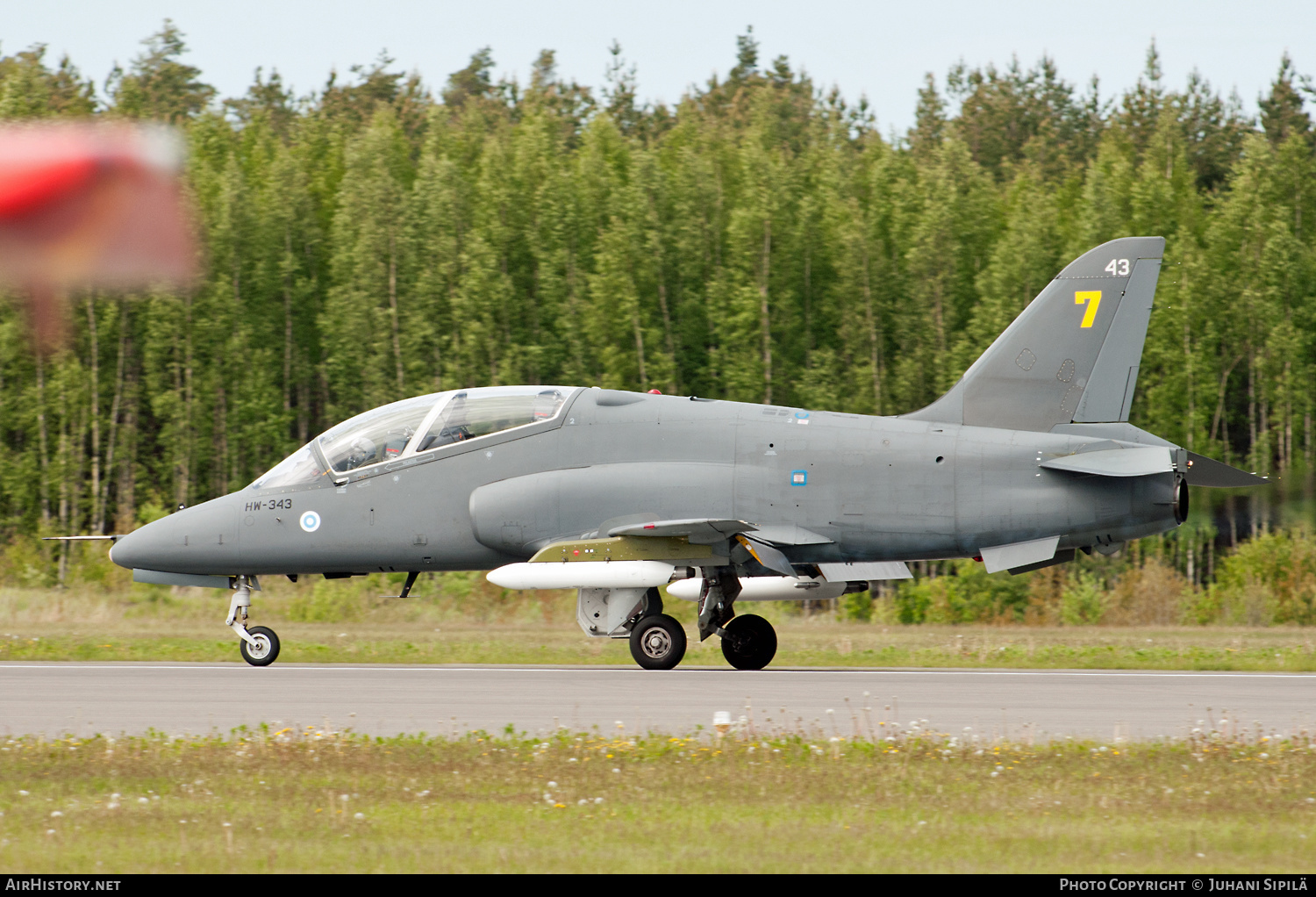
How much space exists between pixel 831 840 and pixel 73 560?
116ft

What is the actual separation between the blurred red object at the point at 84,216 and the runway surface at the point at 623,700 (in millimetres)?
4283

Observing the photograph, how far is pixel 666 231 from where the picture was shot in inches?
1750

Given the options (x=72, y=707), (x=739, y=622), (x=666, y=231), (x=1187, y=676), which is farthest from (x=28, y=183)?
(x=666, y=231)

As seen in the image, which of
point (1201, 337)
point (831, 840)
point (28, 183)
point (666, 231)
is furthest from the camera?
point (666, 231)

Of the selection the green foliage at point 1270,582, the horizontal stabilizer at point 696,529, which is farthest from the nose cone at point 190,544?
the green foliage at point 1270,582

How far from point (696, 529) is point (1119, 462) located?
15.5 feet

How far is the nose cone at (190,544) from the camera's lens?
17.8 m

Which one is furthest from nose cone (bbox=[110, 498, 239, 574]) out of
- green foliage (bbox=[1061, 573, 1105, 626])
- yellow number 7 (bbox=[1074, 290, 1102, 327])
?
green foliage (bbox=[1061, 573, 1105, 626])

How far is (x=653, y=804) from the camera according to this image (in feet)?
27.7

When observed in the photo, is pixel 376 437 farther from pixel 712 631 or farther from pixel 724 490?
pixel 712 631

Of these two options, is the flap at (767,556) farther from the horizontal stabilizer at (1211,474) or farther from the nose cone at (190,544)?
the nose cone at (190,544)

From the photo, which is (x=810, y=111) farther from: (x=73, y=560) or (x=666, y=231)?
(x=73, y=560)

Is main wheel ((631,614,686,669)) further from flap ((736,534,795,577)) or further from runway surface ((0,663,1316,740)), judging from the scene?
flap ((736,534,795,577))

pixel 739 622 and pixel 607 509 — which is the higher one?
pixel 607 509
